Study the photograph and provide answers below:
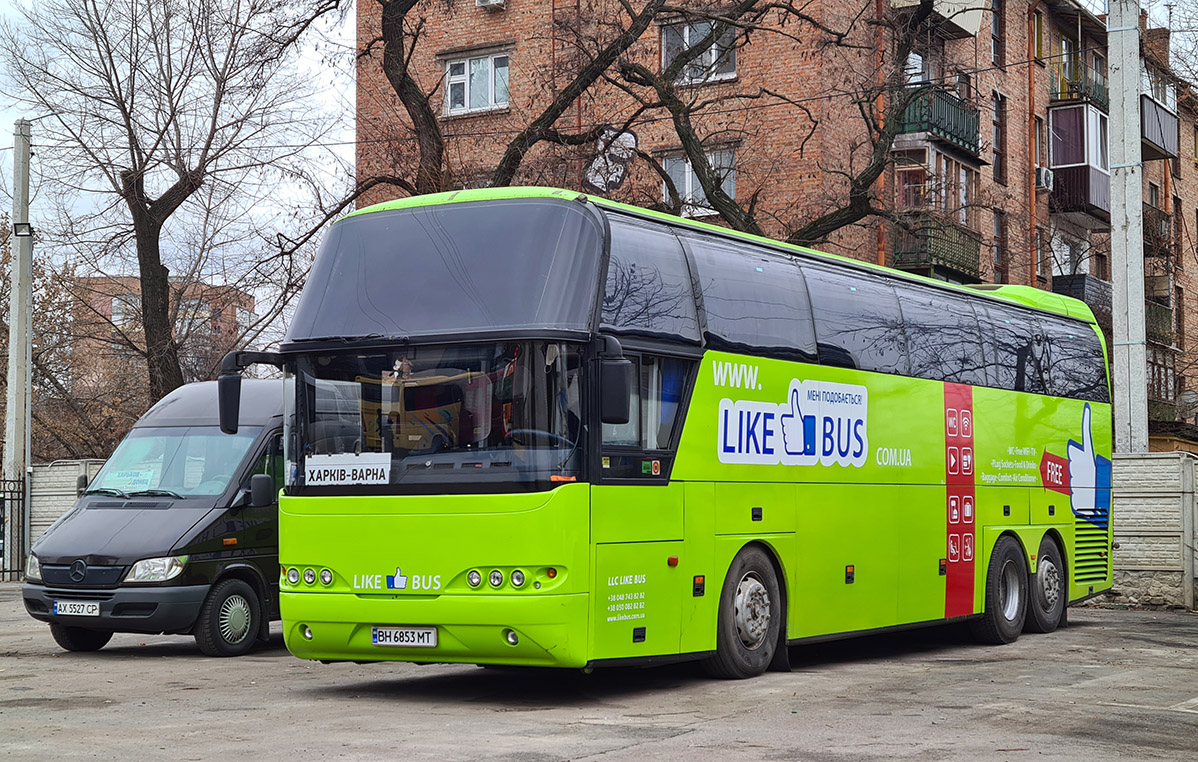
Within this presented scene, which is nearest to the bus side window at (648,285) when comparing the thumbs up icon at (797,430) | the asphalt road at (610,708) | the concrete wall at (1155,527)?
the thumbs up icon at (797,430)

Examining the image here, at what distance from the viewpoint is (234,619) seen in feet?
47.5

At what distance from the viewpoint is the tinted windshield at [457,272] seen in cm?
1050

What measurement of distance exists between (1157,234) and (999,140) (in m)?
4.90

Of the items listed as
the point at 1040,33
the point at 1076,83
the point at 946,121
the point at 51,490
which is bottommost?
the point at 51,490

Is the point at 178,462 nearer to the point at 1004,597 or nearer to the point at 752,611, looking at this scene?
the point at 752,611

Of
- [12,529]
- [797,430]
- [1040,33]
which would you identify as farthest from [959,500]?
[1040,33]

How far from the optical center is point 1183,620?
18.5 m

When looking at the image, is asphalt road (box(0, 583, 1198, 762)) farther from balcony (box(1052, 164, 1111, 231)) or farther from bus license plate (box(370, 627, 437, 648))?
balcony (box(1052, 164, 1111, 231))

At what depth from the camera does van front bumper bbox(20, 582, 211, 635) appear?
13844mm

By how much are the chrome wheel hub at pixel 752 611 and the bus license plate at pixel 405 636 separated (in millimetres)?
2649

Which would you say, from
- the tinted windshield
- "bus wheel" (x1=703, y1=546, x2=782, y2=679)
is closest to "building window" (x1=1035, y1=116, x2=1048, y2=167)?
"bus wheel" (x1=703, y1=546, x2=782, y2=679)

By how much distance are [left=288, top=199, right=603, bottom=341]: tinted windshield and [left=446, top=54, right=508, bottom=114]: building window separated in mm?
23894

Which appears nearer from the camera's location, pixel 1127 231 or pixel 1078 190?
pixel 1127 231

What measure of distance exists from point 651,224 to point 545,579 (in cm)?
293
